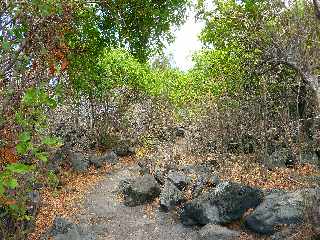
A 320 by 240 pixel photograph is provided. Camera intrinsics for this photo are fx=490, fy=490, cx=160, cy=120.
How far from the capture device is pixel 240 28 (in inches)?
853

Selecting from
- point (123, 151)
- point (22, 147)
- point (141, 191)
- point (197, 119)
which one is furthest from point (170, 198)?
point (22, 147)

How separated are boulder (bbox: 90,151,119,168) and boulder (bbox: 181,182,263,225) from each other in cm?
1038

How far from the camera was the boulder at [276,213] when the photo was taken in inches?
534

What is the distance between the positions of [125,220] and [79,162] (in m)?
8.12

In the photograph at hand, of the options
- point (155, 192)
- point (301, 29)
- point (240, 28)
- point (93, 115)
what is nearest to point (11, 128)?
point (155, 192)

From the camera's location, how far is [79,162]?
24625mm

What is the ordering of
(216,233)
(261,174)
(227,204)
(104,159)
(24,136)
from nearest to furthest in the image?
(24,136) < (216,233) < (227,204) < (261,174) < (104,159)

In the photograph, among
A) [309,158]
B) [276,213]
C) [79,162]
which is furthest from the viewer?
[79,162]

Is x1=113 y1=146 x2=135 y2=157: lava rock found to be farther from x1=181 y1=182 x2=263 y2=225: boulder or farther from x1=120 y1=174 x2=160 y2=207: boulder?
x1=181 y1=182 x2=263 y2=225: boulder

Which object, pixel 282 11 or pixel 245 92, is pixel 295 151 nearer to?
pixel 245 92

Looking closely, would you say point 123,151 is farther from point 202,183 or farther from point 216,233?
point 216,233

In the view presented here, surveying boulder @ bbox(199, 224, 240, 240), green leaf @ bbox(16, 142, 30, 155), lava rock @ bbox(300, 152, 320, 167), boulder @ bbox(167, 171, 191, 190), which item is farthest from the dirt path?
green leaf @ bbox(16, 142, 30, 155)

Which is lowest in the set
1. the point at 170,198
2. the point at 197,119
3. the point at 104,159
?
the point at 170,198

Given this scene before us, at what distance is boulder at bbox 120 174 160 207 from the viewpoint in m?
18.4
